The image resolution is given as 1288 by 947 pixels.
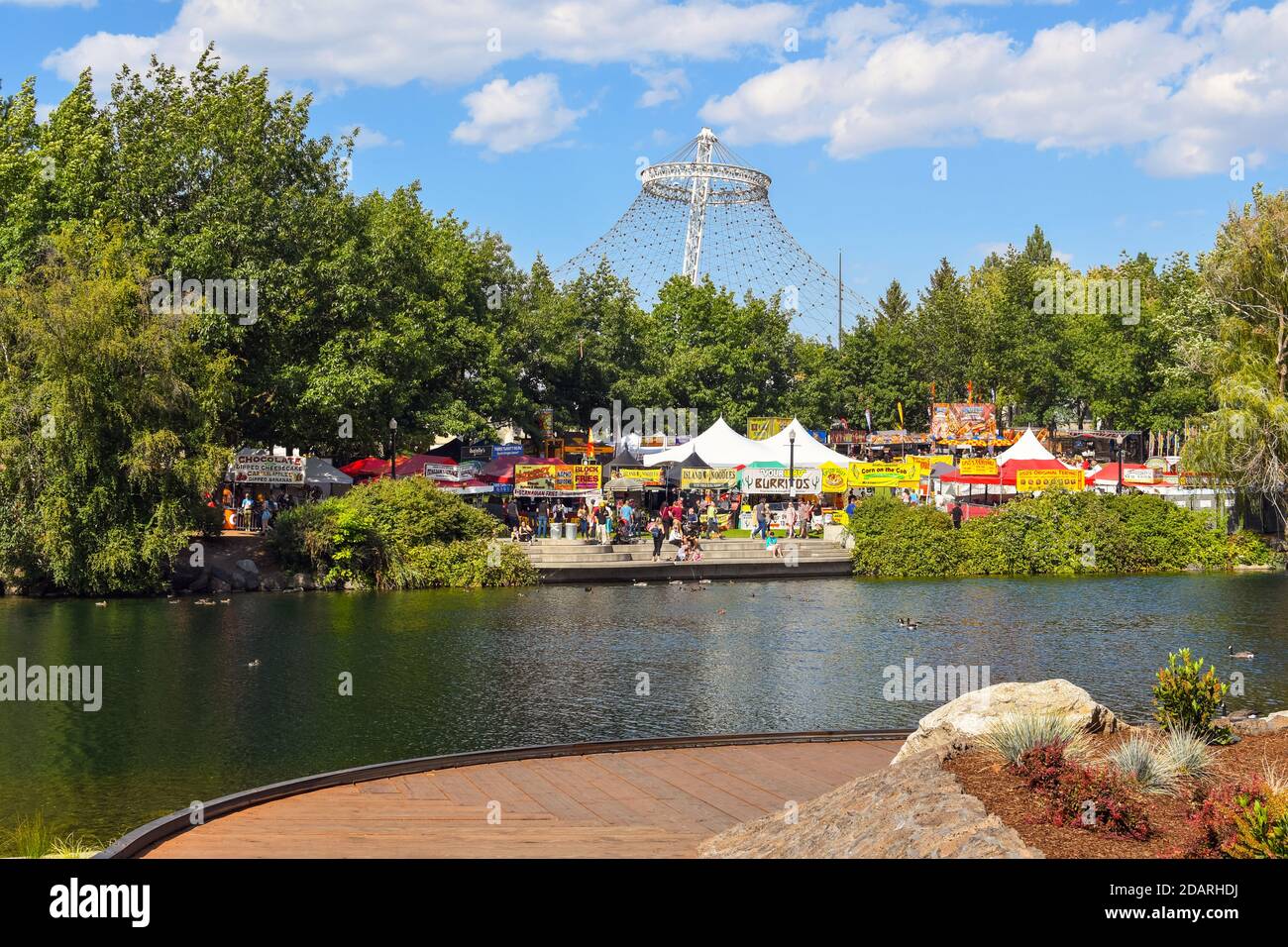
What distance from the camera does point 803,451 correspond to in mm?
56844

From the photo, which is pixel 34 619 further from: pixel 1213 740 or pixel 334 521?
pixel 1213 740

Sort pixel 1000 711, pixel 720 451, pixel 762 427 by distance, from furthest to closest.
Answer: pixel 762 427 < pixel 720 451 < pixel 1000 711

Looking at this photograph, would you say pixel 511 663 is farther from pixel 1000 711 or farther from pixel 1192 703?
pixel 1192 703

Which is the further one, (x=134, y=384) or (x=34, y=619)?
(x=134, y=384)

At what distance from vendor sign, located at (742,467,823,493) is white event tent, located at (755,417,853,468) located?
6.01 feet

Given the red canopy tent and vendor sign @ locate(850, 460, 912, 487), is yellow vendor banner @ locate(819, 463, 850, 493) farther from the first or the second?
the red canopy tent

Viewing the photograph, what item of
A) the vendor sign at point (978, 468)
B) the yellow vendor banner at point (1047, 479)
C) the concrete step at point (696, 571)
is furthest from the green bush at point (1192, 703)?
the vendor sign at point (978, 468)

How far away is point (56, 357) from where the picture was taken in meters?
38.8

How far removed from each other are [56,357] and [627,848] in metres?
33.2

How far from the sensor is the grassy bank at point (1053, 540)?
168 ft

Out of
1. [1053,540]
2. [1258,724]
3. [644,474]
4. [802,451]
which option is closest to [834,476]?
[802,451]

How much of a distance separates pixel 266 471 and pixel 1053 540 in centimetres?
3358

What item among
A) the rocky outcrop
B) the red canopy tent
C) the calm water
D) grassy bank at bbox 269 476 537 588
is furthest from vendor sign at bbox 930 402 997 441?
the rocky outcrop
